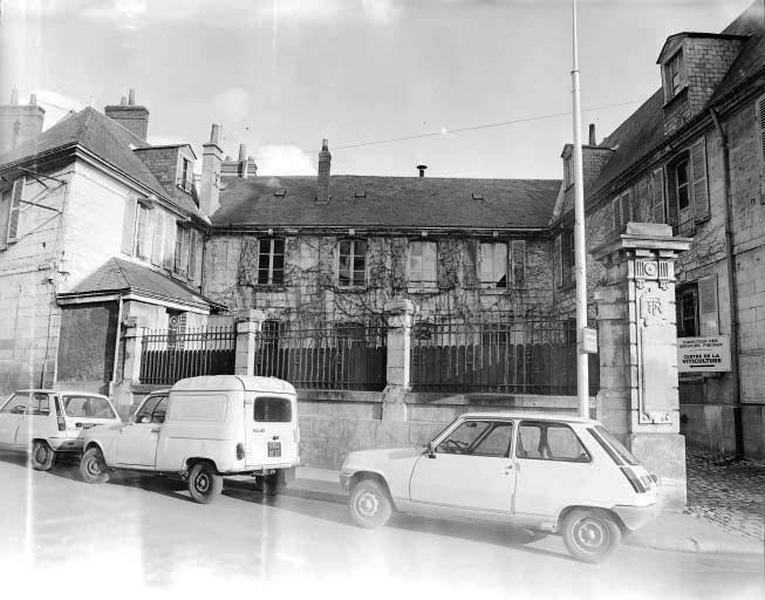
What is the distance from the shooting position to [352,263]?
25094mm

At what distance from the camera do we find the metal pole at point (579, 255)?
9.44 m

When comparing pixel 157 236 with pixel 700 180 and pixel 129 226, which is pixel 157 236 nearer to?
pixel 129 226

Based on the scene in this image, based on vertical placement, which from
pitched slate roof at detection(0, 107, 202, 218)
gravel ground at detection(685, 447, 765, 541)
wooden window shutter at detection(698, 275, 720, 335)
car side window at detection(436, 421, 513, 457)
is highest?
pitched slate roof at detection(0, 107, 202, 218)

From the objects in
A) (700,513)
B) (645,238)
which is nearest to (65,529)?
(700,513)

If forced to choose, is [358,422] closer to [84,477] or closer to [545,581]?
[84,477]

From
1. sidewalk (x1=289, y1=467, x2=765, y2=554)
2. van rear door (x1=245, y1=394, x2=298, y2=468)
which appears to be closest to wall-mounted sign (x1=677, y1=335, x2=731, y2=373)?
sidewalk (x1=289, y1=467, x2=765, y2=554)

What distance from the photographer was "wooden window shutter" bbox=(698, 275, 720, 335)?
15.1 metres

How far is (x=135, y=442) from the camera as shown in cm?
988

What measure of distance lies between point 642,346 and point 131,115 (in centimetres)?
2322

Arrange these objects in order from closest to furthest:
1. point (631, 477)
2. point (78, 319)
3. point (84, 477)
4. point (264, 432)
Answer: point (631, 477) < point (264, 432) < point (84, 477) < point (78, 319)

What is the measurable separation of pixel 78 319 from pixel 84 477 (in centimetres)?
875

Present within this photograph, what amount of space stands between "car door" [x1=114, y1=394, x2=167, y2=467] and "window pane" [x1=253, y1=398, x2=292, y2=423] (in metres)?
1.73

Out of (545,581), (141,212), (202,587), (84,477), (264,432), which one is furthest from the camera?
(141,212)

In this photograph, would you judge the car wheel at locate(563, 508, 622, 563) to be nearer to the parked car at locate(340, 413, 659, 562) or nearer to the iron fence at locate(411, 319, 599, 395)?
the parked car at locate(340, 413, 659, 562)
